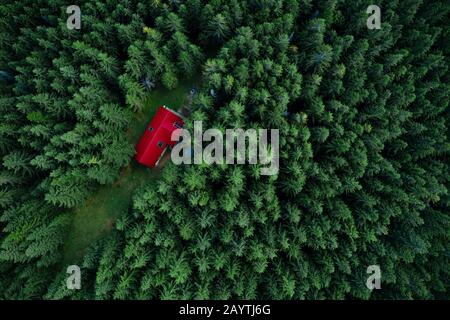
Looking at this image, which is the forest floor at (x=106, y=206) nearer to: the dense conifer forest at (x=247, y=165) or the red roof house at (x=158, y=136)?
the dense conifer forest at (x=247, y=165)

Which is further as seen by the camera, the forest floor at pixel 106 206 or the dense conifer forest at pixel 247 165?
the forest floor at pixel 106 206

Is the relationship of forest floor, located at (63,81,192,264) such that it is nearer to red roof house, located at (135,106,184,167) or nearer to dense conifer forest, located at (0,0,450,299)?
dense conifer forest, located at (0,0,450,299)

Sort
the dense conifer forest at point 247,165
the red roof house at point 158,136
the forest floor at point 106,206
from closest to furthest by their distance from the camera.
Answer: the dense conifer forest at point 247,165
the red roof house at point 158,136
the forest floor at point 106,206

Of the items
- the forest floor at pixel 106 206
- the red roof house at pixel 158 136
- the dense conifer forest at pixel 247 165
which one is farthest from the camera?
the forest floor at pixel 106 206

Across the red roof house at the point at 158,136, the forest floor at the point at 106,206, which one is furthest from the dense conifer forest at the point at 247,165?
the red roof house at the point at 158,136

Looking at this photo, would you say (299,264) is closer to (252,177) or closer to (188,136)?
(252,177)

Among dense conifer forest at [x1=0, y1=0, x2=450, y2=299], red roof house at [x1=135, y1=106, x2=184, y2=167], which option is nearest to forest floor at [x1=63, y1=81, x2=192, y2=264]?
dense conifer forest at [x1=0, y1=0, x2=450, y2=299]
